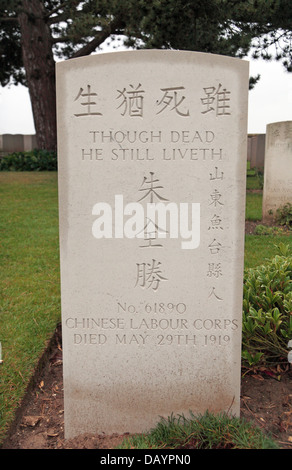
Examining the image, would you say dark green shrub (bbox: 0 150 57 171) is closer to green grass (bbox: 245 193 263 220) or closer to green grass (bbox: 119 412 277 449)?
green grass (bbox: 245 193 263 220)

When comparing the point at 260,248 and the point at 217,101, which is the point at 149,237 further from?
the point at 260,248

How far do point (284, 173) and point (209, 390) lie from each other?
6265 mm

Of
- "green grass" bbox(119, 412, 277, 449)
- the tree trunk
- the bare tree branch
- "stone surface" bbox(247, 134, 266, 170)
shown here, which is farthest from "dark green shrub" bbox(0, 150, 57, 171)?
"green grass" bbox(119, 412, 277, 449)

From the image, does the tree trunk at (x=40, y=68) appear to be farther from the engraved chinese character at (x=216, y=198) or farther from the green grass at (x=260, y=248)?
the engraved chinese character at (x=216, y=198)

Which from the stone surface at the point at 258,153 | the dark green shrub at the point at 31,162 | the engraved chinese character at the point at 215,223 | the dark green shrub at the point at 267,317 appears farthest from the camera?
the stone surface at the point at 258,153

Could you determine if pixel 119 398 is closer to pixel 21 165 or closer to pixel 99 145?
pixel 99 145

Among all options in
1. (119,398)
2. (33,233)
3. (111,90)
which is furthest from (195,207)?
(33,233)

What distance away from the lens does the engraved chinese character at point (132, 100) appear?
234 cm

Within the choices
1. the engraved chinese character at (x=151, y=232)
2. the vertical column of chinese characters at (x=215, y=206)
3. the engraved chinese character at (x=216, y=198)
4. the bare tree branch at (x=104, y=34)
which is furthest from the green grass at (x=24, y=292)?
the bare tree branch at (x=104, y=34)

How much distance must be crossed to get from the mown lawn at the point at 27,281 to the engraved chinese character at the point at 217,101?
7.03 feet

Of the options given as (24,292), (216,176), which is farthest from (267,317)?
(24,292)

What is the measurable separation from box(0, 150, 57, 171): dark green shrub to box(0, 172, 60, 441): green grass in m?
7.34

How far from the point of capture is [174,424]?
2.54 m

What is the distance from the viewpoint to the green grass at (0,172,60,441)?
3059 millimetres
